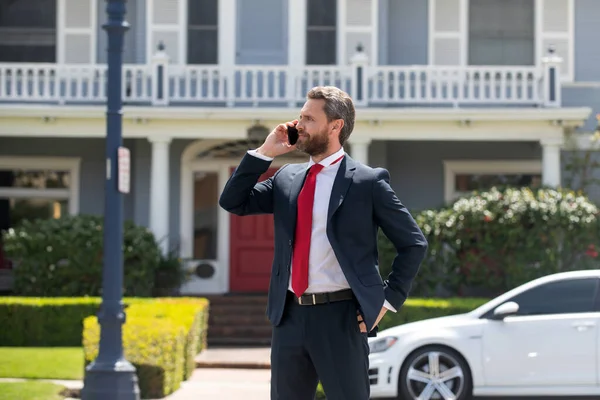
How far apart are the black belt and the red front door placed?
14885 mm

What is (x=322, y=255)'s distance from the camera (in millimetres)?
4984

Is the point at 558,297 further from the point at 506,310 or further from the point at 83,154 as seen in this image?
the point at 83,154

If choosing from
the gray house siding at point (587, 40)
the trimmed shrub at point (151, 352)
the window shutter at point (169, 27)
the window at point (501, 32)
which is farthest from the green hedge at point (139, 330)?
the gray house siding at point (587, 40)

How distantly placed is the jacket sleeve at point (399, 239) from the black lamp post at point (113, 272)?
5.70m

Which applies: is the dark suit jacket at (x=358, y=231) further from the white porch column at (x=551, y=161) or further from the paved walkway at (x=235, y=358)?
the white porch column at (x=551, y=161)

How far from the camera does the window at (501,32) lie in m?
20.0

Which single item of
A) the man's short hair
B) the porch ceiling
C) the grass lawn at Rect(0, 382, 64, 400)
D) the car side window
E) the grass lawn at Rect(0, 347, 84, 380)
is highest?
the porch ceiling

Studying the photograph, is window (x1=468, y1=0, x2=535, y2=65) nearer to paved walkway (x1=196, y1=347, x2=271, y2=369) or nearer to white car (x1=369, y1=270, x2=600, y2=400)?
paved walkway (x1=196, y1=347, x2=271, y2=369)

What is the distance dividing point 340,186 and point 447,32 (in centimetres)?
1537

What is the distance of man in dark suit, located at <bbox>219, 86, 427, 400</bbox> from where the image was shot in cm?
490

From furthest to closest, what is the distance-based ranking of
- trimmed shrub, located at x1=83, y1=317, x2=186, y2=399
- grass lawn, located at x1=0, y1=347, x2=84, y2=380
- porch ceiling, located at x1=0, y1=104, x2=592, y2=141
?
porch ceiling, located at x1=0, y1=104, x2=592, y2=141, grass lawn, located at x1=0, y1=347, x2=84, y2=380, trimmed shrub, located at x1=83, y1=317, x2=186, y2=399

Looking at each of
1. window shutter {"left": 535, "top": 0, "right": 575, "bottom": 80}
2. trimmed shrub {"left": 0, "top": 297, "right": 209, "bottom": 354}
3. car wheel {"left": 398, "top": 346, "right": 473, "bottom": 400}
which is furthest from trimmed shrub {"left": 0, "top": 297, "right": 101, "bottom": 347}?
window shutter {"left": 535, "top": 0, "right": 575, "bottom": 80}

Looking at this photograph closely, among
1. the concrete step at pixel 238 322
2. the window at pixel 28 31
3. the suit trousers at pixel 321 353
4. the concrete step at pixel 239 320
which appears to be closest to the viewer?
the suit trousers at pixel 321 353

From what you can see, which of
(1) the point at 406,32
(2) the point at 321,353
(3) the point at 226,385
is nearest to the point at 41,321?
(3) the point at 226,385
